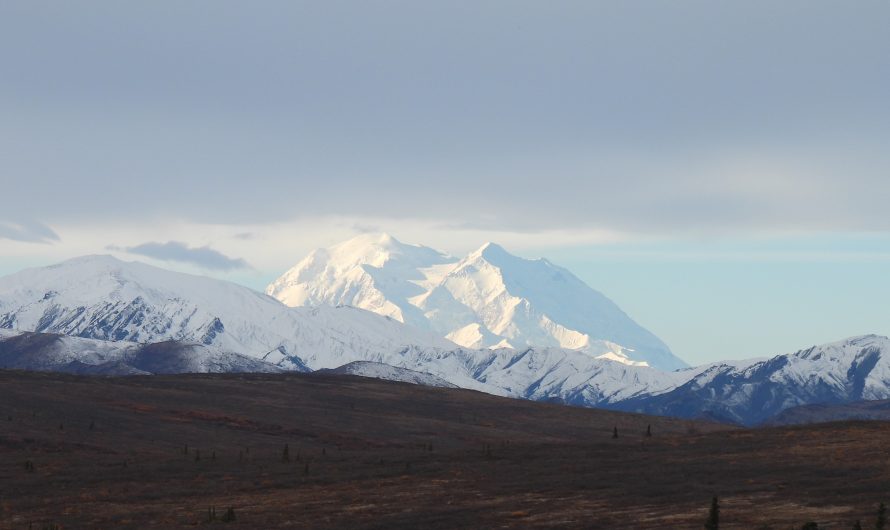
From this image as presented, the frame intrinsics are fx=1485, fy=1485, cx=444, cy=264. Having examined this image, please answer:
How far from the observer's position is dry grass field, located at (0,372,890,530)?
58.5 m

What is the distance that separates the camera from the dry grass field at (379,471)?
58.5 m

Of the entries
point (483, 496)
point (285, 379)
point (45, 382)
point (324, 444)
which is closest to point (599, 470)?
point (483, 496)

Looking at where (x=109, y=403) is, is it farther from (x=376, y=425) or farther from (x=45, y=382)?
(x=376, y=425)

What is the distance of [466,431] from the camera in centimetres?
12331

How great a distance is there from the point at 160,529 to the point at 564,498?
17.0 meters

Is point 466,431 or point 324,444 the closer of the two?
point 324,444

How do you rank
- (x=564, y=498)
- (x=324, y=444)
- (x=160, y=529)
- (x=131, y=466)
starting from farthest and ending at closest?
(x=324, y=444) → (x=131, y=466) → (x=564, y=498) → (x=160, y=529)

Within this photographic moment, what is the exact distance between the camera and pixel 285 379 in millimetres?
161500

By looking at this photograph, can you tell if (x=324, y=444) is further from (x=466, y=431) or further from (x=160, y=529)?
(x=160, y=529)

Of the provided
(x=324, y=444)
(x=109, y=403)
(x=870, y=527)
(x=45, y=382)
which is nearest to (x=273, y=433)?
(x=324, y=444)

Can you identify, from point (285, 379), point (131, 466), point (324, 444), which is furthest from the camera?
point (285, 379)

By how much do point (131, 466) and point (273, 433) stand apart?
3152 centimetres

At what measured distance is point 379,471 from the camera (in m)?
76.4

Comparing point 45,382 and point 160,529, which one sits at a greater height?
point 45,382
